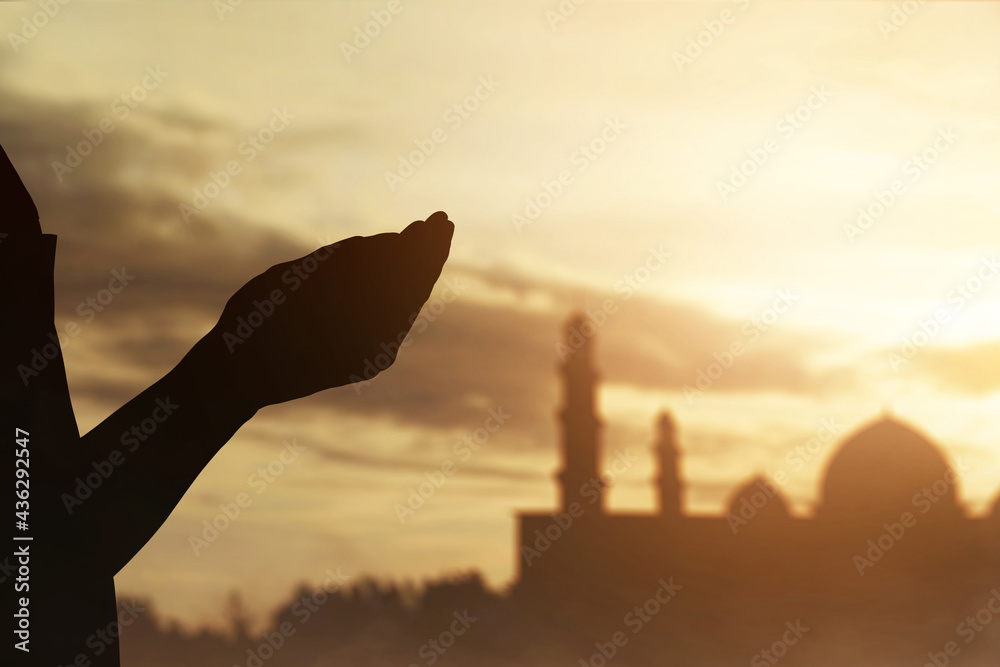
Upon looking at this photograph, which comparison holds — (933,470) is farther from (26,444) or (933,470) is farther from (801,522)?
(26,444)

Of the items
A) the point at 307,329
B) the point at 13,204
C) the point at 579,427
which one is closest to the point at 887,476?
the point at 579,427

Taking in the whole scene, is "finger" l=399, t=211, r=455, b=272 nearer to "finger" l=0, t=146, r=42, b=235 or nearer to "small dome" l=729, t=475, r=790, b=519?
"finger" l=0, t=146, r=42, b=235

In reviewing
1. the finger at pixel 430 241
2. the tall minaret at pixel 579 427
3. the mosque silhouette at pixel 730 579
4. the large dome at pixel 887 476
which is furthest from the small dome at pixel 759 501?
the finger at pixel 430 241

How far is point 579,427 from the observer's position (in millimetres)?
15242

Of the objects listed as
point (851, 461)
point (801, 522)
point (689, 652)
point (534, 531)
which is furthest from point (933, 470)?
point (534, 531)

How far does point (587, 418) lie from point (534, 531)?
6.84 ft

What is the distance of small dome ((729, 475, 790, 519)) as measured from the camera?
16.9m

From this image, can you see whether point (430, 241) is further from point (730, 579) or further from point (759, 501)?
point (759, 501)

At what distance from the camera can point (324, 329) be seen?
3.54 m

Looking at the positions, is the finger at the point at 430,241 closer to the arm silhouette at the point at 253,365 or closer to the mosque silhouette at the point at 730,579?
the arm silhouette at the point at 253,365

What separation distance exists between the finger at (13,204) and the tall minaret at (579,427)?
12055 mm

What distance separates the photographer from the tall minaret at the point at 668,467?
1658cm

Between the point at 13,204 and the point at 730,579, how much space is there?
14.6 m

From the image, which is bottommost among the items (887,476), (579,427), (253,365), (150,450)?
(887,476)
